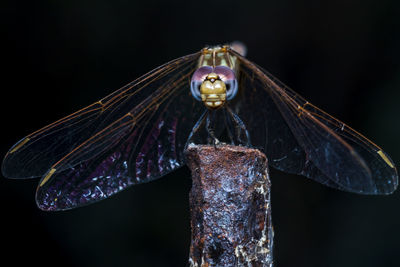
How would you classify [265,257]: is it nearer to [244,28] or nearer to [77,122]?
[77,122]

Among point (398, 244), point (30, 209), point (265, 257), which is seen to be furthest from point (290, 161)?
point (30, 209)

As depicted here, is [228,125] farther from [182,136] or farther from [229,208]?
[229,208]

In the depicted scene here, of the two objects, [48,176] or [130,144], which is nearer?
[48,176]

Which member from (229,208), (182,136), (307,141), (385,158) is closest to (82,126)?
(182,136)

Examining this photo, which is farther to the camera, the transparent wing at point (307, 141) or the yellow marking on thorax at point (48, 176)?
the yellow marking on thorax at point (48, 176)

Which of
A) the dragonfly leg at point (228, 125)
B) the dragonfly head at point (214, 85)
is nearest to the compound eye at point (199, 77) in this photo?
the dragonfly head at point (214, 85)

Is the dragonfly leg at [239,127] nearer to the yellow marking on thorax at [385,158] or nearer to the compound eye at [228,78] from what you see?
the compound eye at [228,78]

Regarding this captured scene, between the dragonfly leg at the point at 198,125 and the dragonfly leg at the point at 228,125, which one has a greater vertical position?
the dragonfly leg at the point at 228,125
